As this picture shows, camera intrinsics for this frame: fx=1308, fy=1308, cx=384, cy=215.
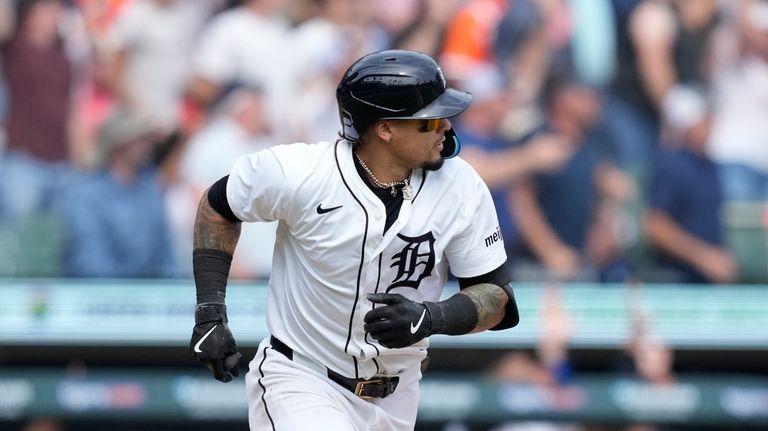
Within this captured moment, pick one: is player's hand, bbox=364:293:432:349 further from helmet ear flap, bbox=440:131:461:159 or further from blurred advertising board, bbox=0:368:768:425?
blurred advertising board, bbox=0:368:768:425

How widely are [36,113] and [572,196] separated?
3.69m

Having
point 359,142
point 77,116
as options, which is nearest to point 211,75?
point 77,116

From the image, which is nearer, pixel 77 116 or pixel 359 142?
pixel 359 142

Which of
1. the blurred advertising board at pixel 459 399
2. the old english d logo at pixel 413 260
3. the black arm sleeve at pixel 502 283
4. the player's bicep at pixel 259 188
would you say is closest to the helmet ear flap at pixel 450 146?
the old english d logo at pixel 413 260

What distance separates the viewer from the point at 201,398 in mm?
8852

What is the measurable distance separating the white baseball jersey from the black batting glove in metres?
0.22

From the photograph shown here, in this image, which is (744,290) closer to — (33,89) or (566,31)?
(566,31)

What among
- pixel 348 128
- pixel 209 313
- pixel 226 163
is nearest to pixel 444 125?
pixel 348 128

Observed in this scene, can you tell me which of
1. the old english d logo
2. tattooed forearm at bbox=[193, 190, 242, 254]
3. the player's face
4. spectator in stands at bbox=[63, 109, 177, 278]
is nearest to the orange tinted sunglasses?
the player's face

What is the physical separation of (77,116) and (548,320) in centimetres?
349

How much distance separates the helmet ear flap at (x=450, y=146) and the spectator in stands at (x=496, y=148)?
4.90 meters

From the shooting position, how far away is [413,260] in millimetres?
3928

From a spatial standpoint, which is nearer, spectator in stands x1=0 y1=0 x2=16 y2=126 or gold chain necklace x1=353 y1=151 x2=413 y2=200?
gold chain necklace x1=353 y1=151 x2=413 y2=200

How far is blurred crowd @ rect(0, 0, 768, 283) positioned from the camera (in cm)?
886
